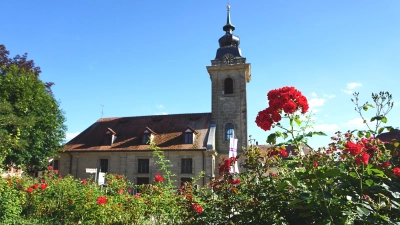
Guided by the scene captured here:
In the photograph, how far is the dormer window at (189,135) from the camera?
1023 inches

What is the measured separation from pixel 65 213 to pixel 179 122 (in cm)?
1986

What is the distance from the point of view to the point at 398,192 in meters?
3.14

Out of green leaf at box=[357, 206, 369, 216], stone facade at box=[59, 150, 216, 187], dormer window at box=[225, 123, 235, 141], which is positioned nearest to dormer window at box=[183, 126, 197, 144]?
stone facade at box=[59, 150, 216, 187]

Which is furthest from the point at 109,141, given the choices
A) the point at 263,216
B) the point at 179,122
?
the point at 263,216

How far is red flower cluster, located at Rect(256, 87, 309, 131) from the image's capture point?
10.7 ft

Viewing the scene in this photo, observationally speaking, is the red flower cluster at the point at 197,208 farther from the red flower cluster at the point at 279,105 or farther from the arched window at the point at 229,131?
the arched window at the point at 229,131

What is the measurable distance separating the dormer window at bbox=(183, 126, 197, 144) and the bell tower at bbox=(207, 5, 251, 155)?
2.13m

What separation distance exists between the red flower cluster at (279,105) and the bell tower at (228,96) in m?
23.0

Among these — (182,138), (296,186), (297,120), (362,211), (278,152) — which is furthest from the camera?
(182,138)

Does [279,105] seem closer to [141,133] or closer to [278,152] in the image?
[278,152]

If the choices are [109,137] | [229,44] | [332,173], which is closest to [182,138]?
[109,137]

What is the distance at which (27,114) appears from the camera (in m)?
22.0

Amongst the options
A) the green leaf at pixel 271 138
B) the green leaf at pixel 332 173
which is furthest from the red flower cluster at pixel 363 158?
the green leaf at pixel 271 138

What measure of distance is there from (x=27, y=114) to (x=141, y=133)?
9.65 meters
